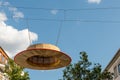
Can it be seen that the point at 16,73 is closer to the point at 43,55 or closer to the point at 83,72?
the point at 83,72

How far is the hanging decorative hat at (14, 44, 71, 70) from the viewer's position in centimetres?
1199

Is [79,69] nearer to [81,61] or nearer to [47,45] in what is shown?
[81,61]

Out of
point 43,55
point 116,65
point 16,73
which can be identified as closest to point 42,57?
point 43,55

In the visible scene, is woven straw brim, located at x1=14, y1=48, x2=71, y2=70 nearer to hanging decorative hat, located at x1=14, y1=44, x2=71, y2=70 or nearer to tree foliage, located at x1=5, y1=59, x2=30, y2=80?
hanging decorative hat, located at x1=14, y1=44, x2=71, y2=70

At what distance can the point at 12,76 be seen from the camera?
31969mm

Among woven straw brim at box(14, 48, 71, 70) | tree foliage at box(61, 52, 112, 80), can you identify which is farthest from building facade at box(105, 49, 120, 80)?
woven straw brim at box(14, 48, 71, 70)

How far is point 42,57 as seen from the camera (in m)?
13.7

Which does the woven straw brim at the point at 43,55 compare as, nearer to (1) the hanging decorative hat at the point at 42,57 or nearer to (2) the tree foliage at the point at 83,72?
(1) the hanging decorative hat at the point at 42,57

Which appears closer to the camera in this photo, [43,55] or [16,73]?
[43,55]

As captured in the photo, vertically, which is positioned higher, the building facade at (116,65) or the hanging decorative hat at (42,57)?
the building facade at (116,65)

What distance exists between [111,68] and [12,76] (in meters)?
16.3

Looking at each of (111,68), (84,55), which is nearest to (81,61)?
(84,55)

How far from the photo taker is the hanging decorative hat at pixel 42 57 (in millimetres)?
11992

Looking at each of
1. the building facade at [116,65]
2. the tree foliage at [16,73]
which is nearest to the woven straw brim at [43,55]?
the tree foliage at [16,73]
